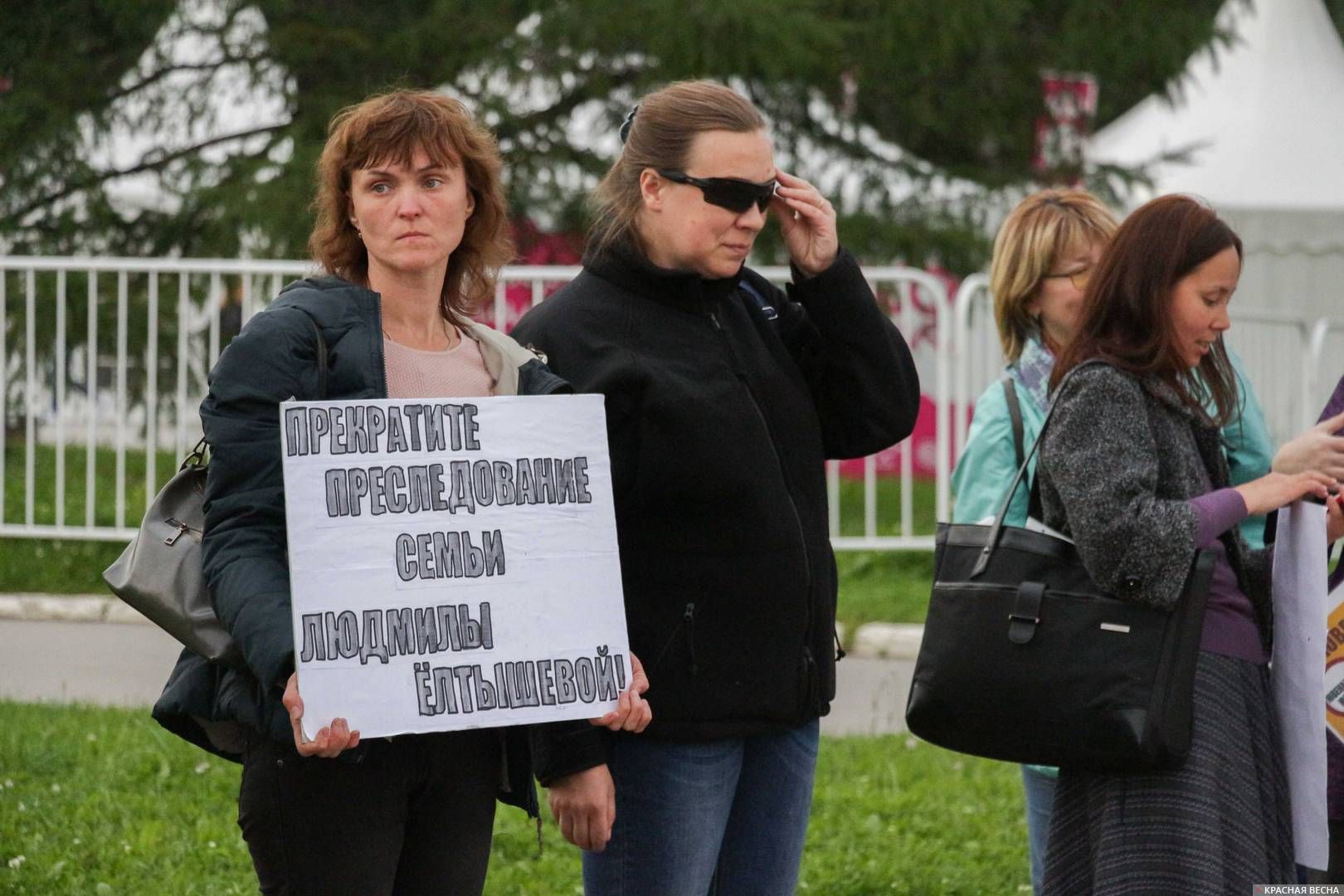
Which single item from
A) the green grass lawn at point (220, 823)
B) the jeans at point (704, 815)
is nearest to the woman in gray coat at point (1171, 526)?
the jeans at point (704, 815)

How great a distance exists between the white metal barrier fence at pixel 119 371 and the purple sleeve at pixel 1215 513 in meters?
5.22

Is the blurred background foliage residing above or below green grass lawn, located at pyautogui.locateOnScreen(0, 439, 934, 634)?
above

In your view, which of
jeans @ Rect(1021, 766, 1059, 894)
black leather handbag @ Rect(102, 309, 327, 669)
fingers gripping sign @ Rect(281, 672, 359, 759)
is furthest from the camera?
jeans @ Rect(1021, 766, 1059, 894)

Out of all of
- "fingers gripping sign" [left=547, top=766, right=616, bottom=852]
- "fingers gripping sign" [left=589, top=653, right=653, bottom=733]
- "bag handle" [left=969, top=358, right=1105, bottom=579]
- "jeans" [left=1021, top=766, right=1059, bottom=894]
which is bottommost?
"jeans" [left=1021, top=766, right=1059, bottom=894]

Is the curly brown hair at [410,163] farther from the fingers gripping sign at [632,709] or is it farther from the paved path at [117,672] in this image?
the paved path at [117,672]

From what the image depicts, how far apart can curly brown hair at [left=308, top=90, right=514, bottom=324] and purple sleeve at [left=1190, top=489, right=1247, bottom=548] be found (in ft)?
4.27

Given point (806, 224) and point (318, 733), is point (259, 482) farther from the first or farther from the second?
point (806, 224)

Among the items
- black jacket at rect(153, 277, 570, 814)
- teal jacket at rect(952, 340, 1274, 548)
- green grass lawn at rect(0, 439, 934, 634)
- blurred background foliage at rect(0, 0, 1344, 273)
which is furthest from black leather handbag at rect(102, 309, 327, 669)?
blurred background foliage at rect(0, 0, 1344, 273)

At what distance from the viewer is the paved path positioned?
644 centimetres

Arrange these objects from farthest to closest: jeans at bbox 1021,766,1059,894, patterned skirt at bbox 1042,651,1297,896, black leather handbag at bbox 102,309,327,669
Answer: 1. jeans at bbox 1021,766,1059,894
2. patterned skirt at bbox 1042,651,1297,896
3. black leather handbag at bbox 102,309,327,669

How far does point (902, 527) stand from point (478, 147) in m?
6.19

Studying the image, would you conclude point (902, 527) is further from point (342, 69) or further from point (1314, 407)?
point (342, 69)

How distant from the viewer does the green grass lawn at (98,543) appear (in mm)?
7836

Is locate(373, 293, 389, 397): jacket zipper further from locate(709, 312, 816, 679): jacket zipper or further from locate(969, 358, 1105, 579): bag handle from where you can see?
locate(969, 358, 1105, 579): bag handle
